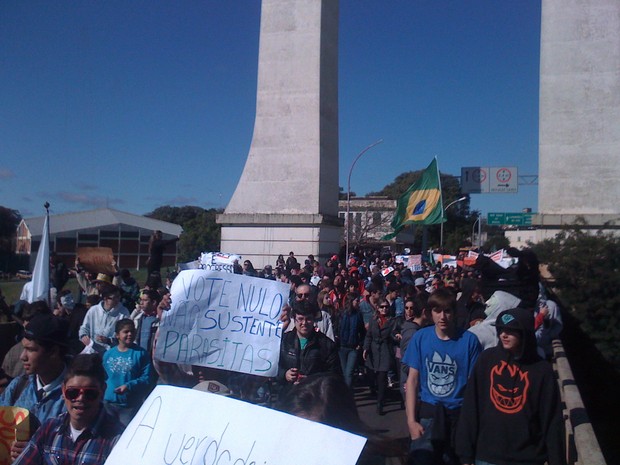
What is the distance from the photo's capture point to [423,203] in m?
22.1

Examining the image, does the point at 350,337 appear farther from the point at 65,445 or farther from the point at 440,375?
the point at 65,445

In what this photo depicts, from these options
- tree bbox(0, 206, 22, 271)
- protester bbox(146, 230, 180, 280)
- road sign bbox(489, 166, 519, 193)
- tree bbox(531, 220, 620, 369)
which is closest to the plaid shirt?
protester bbox(146, 230, 180, 280)

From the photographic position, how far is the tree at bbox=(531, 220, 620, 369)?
41.2 feet

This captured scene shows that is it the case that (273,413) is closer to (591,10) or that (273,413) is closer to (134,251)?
(591,10)

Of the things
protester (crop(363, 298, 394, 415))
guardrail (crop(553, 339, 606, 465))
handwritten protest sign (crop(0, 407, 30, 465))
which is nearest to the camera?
handwritten protest sign (crop(0, 407, 30, 465))

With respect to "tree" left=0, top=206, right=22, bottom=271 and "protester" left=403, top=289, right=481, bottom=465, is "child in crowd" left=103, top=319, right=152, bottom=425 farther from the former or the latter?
"tree" left=0, top=206, right=22, bottom=271

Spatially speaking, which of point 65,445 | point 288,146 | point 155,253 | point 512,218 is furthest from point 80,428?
point 512,218

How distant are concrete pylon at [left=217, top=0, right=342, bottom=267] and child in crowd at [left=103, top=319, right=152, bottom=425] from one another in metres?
14.2

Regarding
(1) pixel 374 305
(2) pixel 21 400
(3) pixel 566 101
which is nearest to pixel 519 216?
(3) pixel 566 101

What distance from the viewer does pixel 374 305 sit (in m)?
10.6

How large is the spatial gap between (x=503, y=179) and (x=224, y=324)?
45.1 meters

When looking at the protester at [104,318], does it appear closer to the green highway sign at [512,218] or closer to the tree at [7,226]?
the tree at [7,226]

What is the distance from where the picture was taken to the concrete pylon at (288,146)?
779 inches

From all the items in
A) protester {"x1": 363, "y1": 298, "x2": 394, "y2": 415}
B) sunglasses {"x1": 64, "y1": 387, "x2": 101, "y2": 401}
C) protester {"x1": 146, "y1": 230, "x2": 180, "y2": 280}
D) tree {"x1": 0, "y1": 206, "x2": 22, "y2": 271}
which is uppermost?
tree {"x1": 0, "y1": 206, "x2": 22, "y2": 271}
